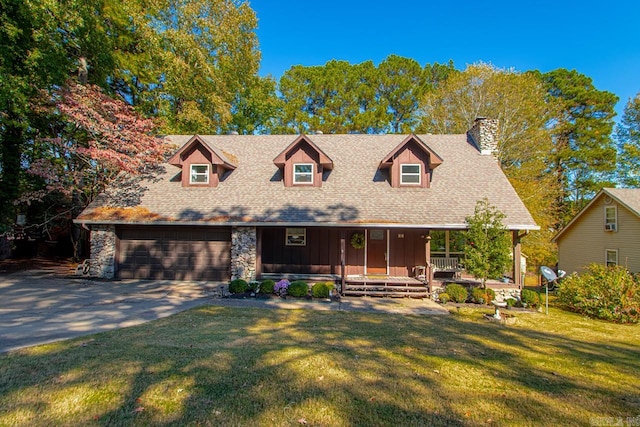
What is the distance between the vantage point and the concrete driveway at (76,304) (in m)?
6.96

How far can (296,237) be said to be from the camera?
49.2ft

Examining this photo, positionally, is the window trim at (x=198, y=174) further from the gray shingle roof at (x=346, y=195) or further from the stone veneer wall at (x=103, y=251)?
the stone veneer wall at (x=103, y=251)

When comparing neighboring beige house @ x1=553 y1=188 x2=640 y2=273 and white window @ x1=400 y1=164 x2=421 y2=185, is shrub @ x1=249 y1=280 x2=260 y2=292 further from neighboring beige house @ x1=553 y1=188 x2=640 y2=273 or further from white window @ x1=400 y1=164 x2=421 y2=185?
neighboring beige house @ x1=553 y1=188 x2=640 y2=273

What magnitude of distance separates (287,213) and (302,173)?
263cm

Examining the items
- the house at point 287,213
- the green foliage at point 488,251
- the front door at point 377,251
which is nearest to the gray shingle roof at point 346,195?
the house at point 287,213

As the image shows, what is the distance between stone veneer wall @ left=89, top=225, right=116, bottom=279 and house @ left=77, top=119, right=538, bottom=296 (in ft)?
0.14

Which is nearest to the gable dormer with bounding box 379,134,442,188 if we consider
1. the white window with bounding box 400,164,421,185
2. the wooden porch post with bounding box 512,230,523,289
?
the white window with bounding box 400,164,421,185

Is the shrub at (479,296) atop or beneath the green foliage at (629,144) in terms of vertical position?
beneath

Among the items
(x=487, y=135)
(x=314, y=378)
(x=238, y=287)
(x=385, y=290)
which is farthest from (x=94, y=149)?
(x=487, y=135)

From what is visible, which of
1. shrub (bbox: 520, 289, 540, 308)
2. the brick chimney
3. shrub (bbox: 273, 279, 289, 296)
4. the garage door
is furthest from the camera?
the brick chimney

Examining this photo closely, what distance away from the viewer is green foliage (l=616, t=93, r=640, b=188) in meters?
26.7

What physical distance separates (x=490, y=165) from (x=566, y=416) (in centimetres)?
1380

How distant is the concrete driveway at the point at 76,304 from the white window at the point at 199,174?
4764 millimetres

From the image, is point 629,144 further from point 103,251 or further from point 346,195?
point 103,251
